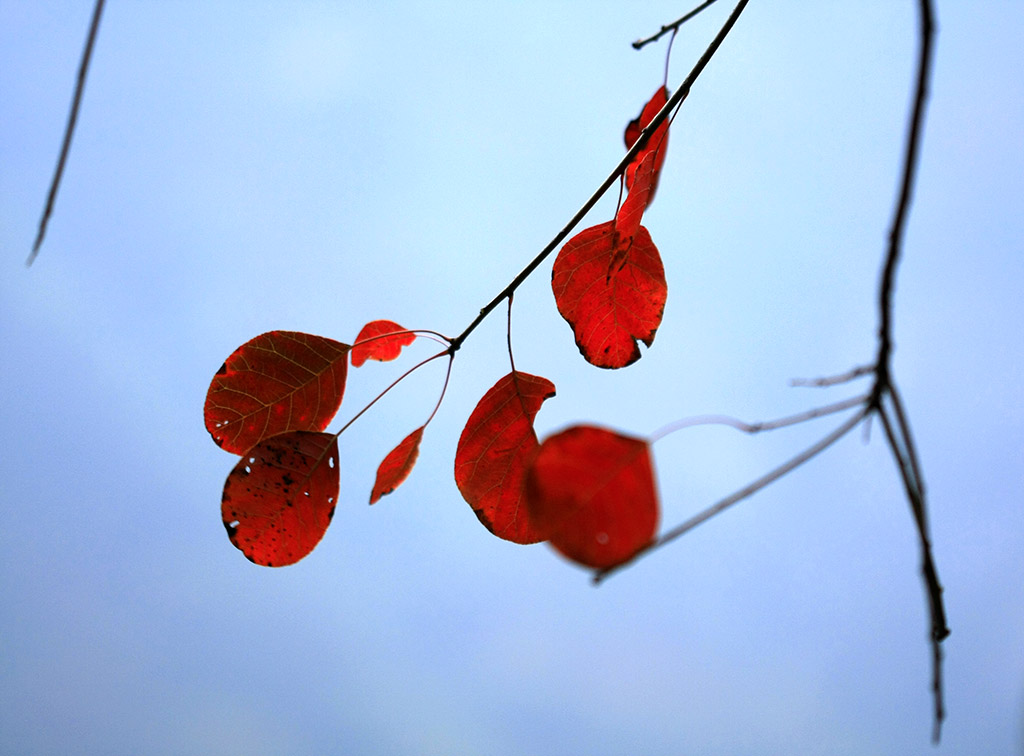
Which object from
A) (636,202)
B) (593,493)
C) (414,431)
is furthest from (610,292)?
(593,493)

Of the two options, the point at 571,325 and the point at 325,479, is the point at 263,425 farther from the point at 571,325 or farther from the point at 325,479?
the point at 571,325

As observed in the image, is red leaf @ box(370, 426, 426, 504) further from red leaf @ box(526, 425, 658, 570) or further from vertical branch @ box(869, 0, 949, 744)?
vertical branch @ box(869, 0, 949, 744)

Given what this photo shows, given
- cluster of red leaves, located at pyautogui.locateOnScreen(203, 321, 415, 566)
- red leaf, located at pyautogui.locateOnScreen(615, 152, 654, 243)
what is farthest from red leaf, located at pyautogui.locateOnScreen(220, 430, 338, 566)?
red leaf, located at pyautogui.locateOnScreen(615, 152, 654, 243)

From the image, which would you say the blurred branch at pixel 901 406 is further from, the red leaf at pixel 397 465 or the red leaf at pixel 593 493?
the red leaf at pixel 397 465

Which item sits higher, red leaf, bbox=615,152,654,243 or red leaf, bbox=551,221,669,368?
red leaf, bbox=615,152,654,243

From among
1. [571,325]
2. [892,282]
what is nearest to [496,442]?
[571,325]

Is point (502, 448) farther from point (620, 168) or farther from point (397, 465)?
point (620, 168)

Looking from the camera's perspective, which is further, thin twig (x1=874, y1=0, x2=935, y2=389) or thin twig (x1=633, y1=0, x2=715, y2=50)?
thin twig (x1=633, y1=0, x2=715, y2=50)
